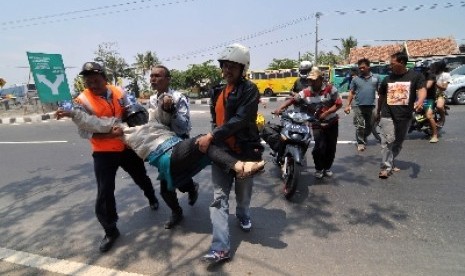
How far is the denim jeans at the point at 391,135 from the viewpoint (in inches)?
188

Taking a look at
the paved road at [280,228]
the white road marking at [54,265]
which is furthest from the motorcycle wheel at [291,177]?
the white road marking at [54,265]

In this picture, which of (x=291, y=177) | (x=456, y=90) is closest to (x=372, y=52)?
(x=456, y=90)

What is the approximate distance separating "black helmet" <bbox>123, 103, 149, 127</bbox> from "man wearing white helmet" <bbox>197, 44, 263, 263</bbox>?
2.34 ft

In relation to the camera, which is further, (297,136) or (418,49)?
(418,49)

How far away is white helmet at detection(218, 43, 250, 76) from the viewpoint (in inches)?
113

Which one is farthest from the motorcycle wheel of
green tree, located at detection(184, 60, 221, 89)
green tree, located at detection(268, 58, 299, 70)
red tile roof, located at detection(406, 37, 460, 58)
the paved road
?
green tree, located at detection(268, 58, 299, 70)

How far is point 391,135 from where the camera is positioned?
15.8 ft

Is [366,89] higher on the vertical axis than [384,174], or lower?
higher

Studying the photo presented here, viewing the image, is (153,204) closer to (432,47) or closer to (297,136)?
(297,136)

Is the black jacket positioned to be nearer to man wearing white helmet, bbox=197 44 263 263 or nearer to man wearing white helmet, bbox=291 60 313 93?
man wearing white helmet, bbox=197 44 263 263

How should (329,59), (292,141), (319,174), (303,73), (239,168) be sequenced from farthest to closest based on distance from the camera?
1. (329,59)
2. (303,73)
3. (319,174)
4. (292,141)
5. (239,168)

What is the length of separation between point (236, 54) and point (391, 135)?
2891 millimetres

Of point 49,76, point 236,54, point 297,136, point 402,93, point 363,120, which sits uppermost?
point 236,54

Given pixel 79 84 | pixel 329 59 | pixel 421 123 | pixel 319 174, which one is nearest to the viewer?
pixel 319 174
